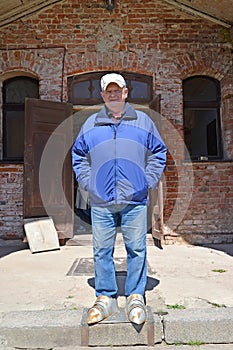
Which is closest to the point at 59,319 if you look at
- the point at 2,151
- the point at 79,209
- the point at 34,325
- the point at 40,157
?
the point at 34,325

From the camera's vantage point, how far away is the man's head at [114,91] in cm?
272

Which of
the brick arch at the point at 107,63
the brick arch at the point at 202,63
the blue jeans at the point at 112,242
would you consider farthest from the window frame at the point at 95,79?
the blue jeans at the point at 112,242

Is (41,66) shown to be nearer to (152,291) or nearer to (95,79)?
(95,79)

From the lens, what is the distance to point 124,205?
2.70m

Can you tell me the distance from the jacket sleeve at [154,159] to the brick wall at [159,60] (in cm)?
358

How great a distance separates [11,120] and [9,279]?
3738 mm

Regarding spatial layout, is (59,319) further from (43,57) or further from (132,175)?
(43,57)

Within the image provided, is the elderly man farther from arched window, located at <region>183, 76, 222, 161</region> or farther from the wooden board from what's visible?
arched window, located at <region>183, 76, 222, 161</region>

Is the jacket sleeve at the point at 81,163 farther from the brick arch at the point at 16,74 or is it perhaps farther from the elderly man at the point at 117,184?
the brick arch at the point at 16,74

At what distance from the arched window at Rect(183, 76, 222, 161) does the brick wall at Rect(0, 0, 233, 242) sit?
180 mm

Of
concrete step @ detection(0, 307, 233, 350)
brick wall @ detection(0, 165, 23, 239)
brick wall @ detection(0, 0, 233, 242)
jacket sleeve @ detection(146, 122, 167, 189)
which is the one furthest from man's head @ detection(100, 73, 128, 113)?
brick wall @ detection(0, 165, 23, 239)

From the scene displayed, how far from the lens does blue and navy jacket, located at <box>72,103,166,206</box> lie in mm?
2674

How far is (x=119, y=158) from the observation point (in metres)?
2.68

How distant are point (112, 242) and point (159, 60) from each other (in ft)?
15.8
